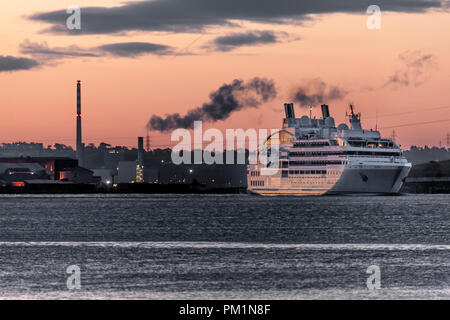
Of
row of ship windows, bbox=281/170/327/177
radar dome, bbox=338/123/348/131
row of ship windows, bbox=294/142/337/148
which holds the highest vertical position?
radar dome, bbox=338/123/348/131

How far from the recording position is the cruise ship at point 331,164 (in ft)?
428

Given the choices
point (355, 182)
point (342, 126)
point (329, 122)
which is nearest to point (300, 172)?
point (355, 182)

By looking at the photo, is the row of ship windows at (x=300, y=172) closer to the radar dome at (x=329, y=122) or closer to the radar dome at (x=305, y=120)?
the radar dome at (x=305, y=120)

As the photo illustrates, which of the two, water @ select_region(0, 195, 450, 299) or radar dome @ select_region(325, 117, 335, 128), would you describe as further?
radar dome @ select_region(325, 117, 335, 128)

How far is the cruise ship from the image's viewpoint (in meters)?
130

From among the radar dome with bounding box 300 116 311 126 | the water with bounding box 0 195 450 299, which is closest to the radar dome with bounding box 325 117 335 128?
the radar dome with bounding box 300 116 311 126

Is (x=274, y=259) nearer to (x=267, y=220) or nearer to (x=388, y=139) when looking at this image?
(x=267, y=220)

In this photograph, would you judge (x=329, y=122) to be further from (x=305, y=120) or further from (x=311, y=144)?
(x=311, y=144)

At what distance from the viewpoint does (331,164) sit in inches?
5246

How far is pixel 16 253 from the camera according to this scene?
4256cm

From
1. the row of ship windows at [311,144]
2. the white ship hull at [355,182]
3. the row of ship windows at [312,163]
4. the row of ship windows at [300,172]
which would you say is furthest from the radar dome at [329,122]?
the white ship hull at [355,182]

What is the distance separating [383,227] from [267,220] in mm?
13000

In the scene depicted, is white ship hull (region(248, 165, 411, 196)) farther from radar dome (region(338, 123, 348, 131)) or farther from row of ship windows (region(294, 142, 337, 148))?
radar dome (region(338, 123, 348, 131))
